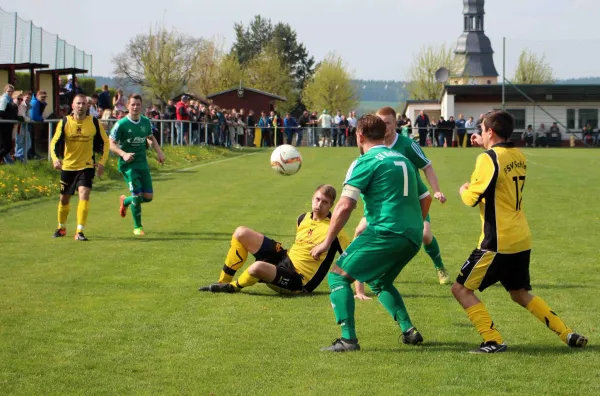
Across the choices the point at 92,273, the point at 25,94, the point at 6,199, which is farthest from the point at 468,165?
the point at 92,273

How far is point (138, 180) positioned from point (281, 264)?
18.4 ft

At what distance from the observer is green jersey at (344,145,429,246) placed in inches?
262

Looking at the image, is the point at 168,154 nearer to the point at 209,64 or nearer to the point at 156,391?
the point at 156,391

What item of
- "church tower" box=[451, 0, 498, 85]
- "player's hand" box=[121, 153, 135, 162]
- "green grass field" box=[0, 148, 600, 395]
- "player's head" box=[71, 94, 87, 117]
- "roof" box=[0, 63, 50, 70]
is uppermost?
"church tower" box=[451, 0, 498, 85]

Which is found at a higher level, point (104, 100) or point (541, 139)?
point (541, 139)

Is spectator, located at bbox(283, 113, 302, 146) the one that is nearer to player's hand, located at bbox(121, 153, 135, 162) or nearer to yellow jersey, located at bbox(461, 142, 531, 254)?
player's hand, located at bbox(121, 153, 135, 162)

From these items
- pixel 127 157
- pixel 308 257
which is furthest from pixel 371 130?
pixel 127 157

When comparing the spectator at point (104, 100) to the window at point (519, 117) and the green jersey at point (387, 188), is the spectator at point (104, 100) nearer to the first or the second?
the green jersey at point (387, 188)

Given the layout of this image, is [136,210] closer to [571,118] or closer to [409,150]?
[409,150]

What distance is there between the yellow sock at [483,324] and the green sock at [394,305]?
1.67ft

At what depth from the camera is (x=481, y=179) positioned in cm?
686

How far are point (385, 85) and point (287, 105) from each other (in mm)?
87121

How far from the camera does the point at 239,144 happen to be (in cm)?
4522

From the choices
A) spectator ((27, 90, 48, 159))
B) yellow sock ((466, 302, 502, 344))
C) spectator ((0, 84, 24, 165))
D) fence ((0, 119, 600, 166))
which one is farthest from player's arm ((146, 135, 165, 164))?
fence ((0, 119, 600, 166))
